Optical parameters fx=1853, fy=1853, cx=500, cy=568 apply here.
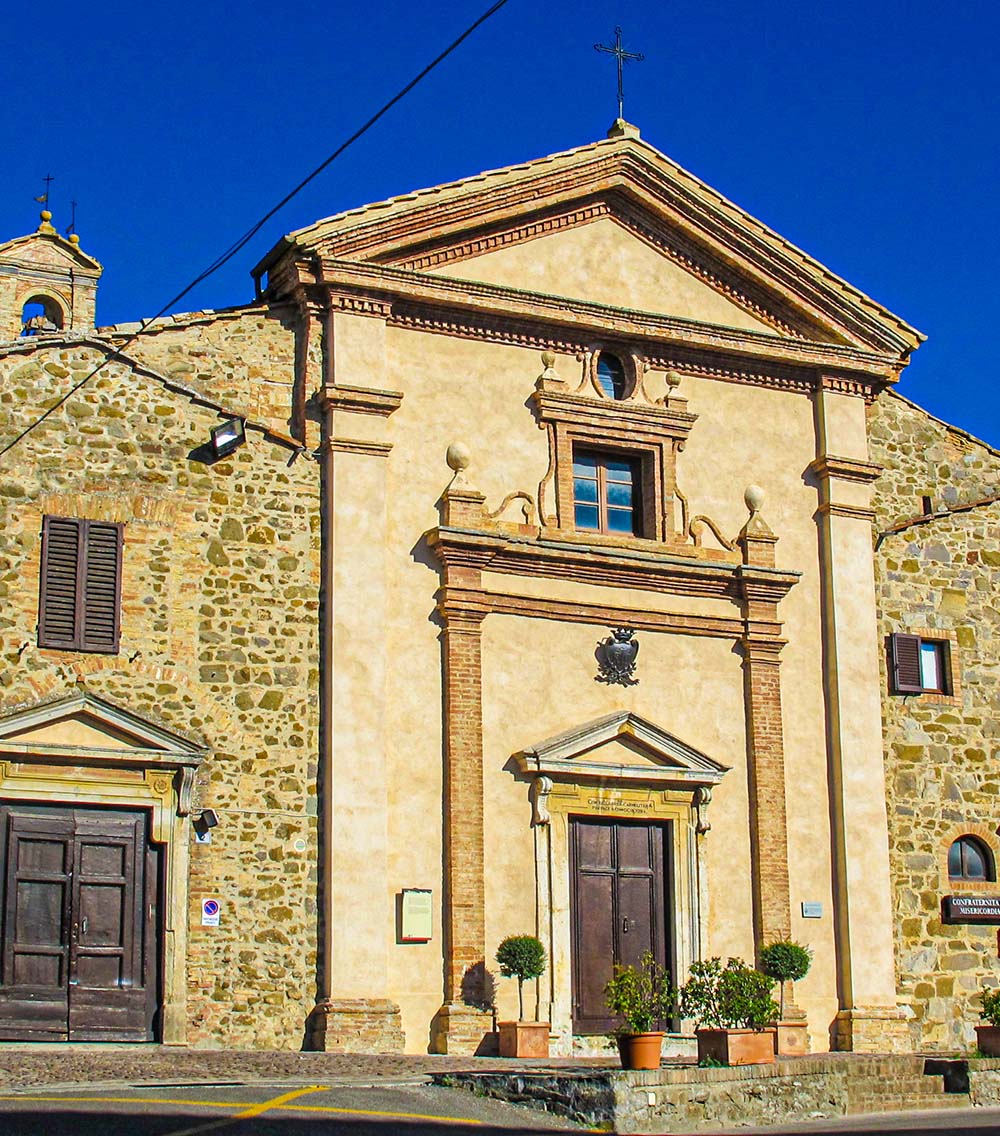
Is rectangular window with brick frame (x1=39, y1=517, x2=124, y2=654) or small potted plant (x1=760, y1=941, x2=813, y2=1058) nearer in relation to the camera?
rectangular window with brick frame (x1=39, y1=517, x2=124, y2=654)

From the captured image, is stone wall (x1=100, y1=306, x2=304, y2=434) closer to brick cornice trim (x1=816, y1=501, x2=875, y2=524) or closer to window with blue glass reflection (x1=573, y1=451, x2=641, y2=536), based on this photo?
window with blue glass reflection (x1=573, y1=451, x2=641, y2=536)

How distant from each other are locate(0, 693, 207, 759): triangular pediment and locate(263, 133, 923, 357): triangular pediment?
6270 mm

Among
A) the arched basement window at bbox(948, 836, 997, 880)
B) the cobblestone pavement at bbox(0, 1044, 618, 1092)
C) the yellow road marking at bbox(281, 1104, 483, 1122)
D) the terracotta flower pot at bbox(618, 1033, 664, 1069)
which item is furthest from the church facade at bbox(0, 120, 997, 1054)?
the yellow road marking at bbox(281, 1104, 483, 1122)

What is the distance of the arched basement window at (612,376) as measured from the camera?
2444cm

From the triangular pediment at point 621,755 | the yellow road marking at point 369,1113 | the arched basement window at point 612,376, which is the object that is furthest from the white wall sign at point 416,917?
the arched basement window at point 612,376

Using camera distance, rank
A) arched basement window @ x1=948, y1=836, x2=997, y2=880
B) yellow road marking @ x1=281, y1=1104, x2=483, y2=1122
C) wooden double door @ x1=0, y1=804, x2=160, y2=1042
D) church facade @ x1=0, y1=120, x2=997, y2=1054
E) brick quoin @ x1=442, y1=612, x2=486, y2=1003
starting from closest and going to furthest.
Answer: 1. yellow road marking @ x1=281, y1=1104, x2=483, y2=1122
2. wooden double door @ x1=0, y1=804, x2=160, y2=1042
3. church facade @ x1=0, y1=120, x2=997, y2=1054
4. brick quoin @ x1=442, y1=612, x2=486, y2=1003
5. arched basement window @ x1=948, y1=836, x2=997, y2=880

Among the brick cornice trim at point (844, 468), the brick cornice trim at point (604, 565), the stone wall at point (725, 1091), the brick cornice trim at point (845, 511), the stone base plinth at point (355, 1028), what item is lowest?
the stone wall at point (725, 1091)

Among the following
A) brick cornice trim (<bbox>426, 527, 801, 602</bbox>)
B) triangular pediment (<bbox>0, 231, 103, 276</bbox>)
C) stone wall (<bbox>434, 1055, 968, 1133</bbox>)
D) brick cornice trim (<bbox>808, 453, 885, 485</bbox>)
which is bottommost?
stone wall (<bbox>434, 1055, 968, 1133</bbox>)

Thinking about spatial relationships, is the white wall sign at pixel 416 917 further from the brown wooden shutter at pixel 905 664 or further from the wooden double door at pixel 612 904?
the brown wooden shutter at pixel 905 664

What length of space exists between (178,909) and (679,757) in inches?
260

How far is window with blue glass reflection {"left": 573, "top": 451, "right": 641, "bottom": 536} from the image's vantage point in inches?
942

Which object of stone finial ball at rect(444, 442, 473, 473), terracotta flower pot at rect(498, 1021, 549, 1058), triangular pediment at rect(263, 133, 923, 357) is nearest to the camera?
terracotta flower pot at rect(498, 1021, 549, 1058)

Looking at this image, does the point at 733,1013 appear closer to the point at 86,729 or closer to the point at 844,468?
the point at 86,729

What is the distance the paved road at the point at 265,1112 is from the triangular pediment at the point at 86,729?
15.9ft
